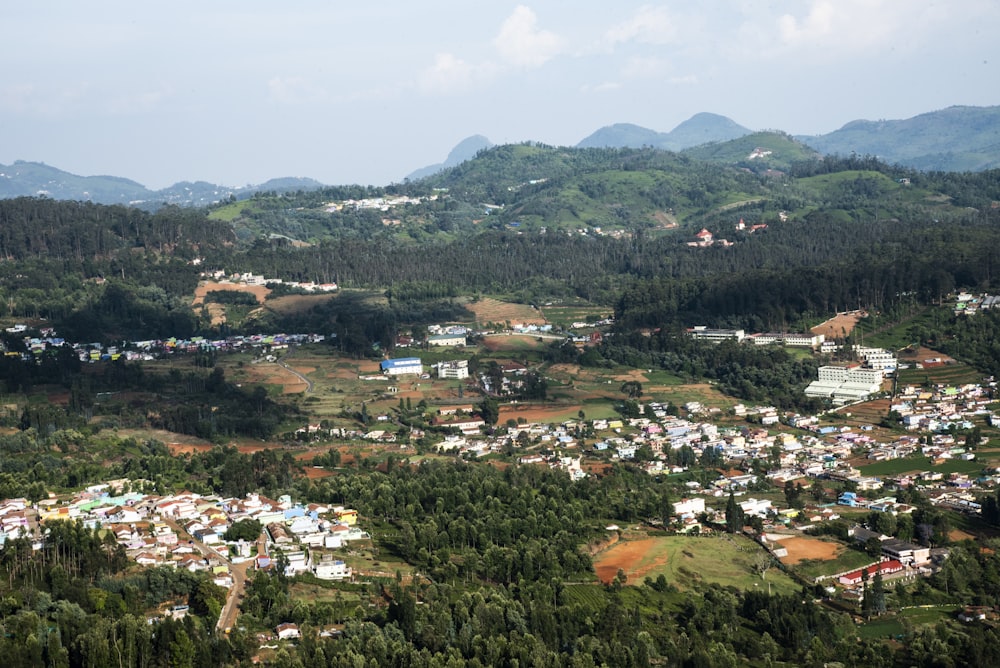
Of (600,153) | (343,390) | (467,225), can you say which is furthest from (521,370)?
(600,153)

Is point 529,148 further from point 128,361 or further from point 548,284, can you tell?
point 128,361

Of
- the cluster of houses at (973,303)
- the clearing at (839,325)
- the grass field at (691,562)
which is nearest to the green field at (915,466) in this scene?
the grass field at (691,562)

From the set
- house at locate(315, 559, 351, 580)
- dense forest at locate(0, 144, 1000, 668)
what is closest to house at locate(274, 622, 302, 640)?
dense forest at locate(0, 144, 1000, 668)

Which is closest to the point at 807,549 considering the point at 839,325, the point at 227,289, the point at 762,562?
the point at 762,562

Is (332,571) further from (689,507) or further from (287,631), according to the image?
(689,507)

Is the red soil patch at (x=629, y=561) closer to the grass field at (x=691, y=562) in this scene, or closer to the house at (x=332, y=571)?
the grass field at (x=691, y=562)
